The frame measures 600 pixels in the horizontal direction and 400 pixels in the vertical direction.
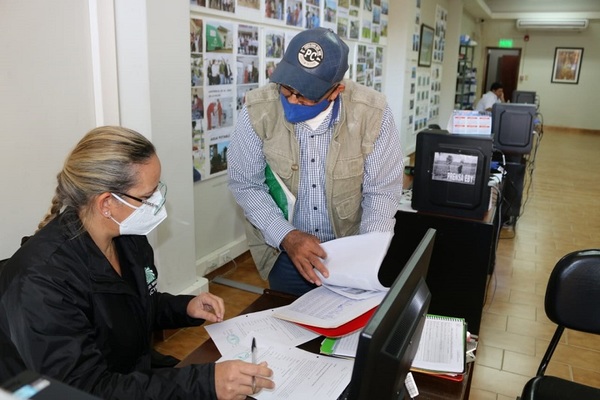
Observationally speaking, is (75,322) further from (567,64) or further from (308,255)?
(567,64)

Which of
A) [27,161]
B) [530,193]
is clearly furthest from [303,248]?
[530,193]

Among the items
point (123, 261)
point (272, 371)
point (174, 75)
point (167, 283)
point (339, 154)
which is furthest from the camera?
point (167, 283)

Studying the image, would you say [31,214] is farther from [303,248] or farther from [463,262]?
[463,262]

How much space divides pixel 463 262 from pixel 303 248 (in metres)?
1.49

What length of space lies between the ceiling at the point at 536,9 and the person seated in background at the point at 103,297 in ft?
38.5

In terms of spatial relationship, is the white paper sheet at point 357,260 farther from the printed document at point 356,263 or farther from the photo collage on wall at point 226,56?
the photo collage on wall at point 226,56

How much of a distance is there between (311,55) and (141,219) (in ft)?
2.18

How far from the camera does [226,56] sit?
3340 millimetres

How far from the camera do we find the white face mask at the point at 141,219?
1.24 metres

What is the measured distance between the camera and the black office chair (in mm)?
1516

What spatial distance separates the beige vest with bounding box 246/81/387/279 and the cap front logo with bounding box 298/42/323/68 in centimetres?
23

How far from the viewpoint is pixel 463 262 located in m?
2.65

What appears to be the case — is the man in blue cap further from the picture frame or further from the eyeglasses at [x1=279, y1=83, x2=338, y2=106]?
the picture frame

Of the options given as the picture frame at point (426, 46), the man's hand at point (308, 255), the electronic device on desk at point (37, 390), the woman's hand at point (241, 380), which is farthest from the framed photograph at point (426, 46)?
the electronic device on desk at point (37, 390)
